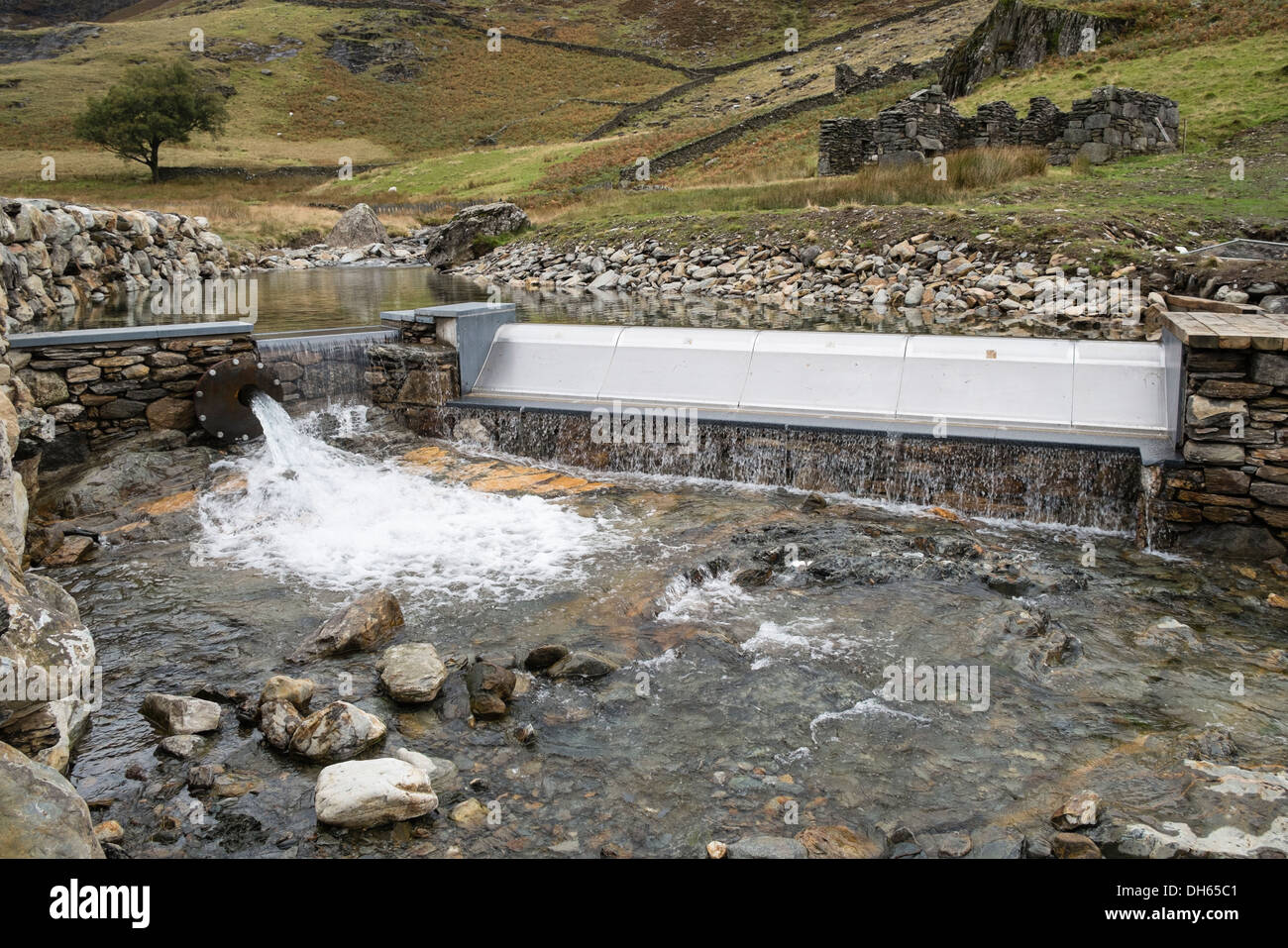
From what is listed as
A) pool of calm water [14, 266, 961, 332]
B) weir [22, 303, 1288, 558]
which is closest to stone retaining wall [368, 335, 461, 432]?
weir [22, 303, 1288, 558]

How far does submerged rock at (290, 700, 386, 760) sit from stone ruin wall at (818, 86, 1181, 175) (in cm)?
2635

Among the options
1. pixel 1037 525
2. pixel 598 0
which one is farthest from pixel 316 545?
A: pixel 598 0

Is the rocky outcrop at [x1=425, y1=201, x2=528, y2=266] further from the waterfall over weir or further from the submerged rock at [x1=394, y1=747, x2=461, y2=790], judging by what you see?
the submerged rock at [x1=394, y1=747, x2=461, y2=790]

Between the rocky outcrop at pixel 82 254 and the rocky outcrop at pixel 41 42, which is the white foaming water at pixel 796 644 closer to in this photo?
the rocky outcrop at pixel 82 254

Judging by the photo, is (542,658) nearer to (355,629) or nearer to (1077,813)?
(355,629)

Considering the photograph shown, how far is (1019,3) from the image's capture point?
36.9m

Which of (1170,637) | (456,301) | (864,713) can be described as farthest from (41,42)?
(1170,637)

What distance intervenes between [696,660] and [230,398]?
267 inches

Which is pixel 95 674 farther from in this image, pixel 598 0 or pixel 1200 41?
pixel 598 0

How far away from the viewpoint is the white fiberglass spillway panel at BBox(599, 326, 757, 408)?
1006 centimetres

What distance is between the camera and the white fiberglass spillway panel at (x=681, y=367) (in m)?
10.1

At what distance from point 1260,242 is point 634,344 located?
10615 mm

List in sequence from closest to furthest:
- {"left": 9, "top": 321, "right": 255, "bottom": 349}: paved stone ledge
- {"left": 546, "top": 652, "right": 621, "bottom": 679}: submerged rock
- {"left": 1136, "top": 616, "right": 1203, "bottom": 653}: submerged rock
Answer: {"left": 546, "top": 652, "right": 621, "bottom": 679}: submerged rock
{"left": 1136, "top": 616, "right": 1203, "bottom": 653}: submerged rock
{"left": 9, "top": 321, "right": 255, "bottom": 349}: paved stone ledge

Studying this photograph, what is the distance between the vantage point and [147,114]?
5288cm
